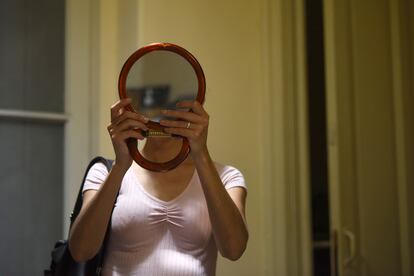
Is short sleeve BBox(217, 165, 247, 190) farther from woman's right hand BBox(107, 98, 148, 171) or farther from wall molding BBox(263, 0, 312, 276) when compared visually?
wall molding BBox(263, 0, 312, 276)

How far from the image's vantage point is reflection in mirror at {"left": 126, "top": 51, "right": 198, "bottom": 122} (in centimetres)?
84

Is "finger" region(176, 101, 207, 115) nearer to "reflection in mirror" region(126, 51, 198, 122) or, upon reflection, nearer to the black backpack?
"reflection in mirror" region(126, 51, 198, 122)

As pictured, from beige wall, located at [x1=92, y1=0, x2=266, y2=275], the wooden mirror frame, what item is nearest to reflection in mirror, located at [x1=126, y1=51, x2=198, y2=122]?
the wooden mirror frame

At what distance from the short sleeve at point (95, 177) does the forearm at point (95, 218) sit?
61mm

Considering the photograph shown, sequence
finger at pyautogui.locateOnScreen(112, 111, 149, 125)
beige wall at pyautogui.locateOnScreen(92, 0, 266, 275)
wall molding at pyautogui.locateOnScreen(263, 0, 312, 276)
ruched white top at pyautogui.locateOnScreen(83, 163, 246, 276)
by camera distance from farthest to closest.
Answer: wall molding at pyautogui.locateOnScreen(263, 0, 312, 276), beige wall at pyautogui.locateOnScreen(92, 0, 266, 275), ruched white top at pyautogui.locateOnScreen(83, 163, 246, 276), finger at pyautogui.locateOnScreen(112, 111, 149, 125)

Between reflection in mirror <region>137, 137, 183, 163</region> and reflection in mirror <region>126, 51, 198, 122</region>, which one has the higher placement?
reflection in mirror <region>126, 51, 198, 122</region>

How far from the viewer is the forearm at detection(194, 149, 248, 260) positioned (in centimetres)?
85

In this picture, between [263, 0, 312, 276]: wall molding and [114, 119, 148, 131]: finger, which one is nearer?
[114, 119, 148, 131]: finger

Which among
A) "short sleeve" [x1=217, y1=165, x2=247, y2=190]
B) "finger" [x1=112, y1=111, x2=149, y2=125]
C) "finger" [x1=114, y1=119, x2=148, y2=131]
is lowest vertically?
"short sleeve" [x1=217, y1=165, x2=247, y2=190]

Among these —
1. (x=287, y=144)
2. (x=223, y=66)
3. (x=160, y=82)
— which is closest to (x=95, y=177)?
(x=160, y=82)

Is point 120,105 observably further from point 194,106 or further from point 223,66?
point 223,66

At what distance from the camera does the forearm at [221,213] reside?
849 millimetres

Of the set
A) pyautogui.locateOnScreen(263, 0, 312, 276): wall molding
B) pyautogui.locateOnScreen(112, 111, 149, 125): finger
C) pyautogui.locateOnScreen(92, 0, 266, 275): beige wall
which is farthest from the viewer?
pyautogui.locateOnScreen(263, 0, 312, 276): wall molding

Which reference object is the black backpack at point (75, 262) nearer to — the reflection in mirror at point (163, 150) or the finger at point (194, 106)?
the reflection in mirror at point (163, 150)
